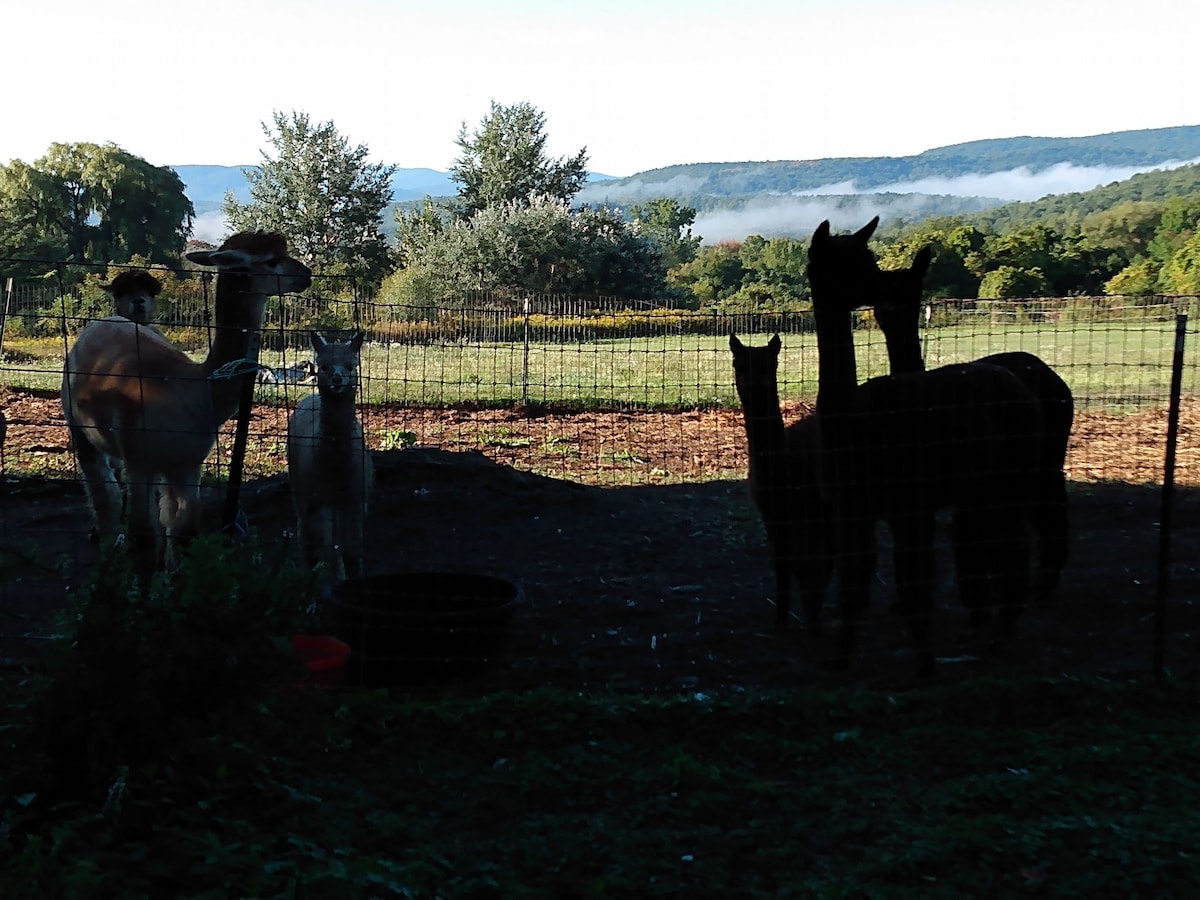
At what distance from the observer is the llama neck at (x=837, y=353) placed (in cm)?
568

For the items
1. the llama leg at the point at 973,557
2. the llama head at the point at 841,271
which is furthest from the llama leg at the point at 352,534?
the llama leg at the point at 973,557

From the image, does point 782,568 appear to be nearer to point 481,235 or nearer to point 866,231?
point 866,231

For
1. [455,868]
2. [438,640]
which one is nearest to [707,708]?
[438,640]

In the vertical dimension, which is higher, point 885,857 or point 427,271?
point 427,271

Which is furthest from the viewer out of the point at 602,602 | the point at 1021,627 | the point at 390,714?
the point at 602,602

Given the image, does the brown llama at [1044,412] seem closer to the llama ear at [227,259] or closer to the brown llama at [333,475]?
the brown llama at [333,475]

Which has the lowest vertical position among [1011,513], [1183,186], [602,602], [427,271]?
[602,602]

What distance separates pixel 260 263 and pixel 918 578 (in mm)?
4399

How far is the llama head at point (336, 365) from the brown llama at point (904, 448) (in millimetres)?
2942

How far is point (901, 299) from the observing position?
244 inches

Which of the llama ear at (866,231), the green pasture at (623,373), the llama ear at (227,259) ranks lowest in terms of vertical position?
the green pasture at (623,373)

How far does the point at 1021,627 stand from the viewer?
6.37 meters

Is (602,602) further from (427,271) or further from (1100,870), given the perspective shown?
(427,271)

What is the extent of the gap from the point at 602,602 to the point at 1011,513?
2.64 metres
